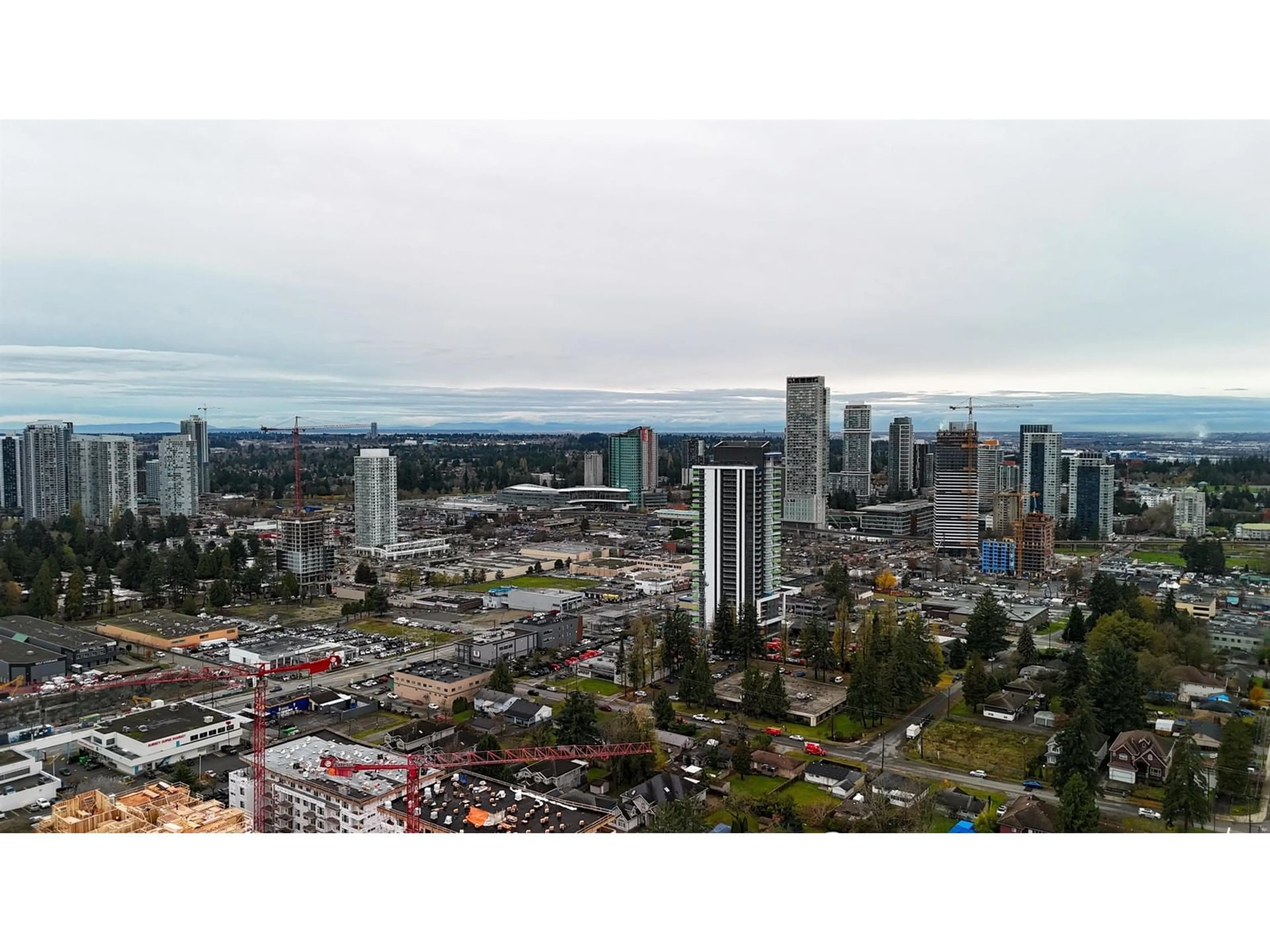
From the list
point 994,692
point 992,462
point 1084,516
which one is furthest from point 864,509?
point 994,692

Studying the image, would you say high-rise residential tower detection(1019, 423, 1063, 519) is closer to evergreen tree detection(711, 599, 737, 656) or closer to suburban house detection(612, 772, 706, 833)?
evergreen tree detection(711, 599, 737, 656)

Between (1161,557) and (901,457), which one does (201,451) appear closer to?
(901,457)

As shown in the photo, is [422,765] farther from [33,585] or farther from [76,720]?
[33,585]

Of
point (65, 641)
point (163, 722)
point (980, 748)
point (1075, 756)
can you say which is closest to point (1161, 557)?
point (980, 748)

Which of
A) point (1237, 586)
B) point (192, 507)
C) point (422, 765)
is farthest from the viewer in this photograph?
point (192, 507)

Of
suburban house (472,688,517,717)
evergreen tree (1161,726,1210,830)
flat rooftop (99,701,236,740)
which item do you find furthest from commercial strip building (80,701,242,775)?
evergreen tree (1161,726,1210,830)

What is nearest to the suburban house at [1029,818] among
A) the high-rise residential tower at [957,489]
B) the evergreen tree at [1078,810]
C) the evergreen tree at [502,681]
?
the evergreen tree at [1078,810]

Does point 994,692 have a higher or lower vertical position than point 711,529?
lower

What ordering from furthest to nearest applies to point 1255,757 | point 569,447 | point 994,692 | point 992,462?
point 569,447, point 992,462, point 994,692, point 1255,757
